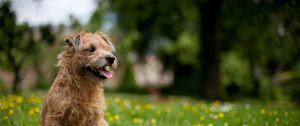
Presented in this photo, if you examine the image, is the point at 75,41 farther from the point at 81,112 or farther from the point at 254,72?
the point at 254,72

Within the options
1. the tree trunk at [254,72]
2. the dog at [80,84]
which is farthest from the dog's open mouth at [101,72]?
the tree trunk at [254,72]

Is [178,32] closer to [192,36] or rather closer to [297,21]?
[192,36]

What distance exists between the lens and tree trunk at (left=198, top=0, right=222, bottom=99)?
1988 centimetres

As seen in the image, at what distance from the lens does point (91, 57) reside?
274 inches

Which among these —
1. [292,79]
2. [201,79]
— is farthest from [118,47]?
[292,79]

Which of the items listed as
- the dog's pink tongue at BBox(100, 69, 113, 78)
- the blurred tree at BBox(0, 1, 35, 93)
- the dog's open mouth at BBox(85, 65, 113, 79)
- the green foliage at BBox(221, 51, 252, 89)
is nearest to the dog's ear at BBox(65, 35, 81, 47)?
the dog's open mouth at BBox(85, 65, 113, 79)

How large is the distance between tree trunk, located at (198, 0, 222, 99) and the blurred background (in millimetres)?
40

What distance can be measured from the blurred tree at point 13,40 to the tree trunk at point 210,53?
8.43 meters

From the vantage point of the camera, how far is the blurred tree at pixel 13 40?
11.6 metres

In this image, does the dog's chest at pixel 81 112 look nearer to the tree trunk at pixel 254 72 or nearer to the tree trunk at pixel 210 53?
the tree trunk at pixel 210 53

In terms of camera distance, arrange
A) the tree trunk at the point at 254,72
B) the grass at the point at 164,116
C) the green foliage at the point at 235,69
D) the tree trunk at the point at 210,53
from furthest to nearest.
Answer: the green foliage at the point at 235,69 < the tree trunk at the point at 254,72 < the tree trunk at the point at 210,53 < the grass at the point at 164,116

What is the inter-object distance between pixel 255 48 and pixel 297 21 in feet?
54.4

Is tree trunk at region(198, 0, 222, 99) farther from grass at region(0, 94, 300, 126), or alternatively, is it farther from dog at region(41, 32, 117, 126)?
dog at region(41, 32, 117, 126)

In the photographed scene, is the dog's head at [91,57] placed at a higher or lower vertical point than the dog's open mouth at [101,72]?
higher
